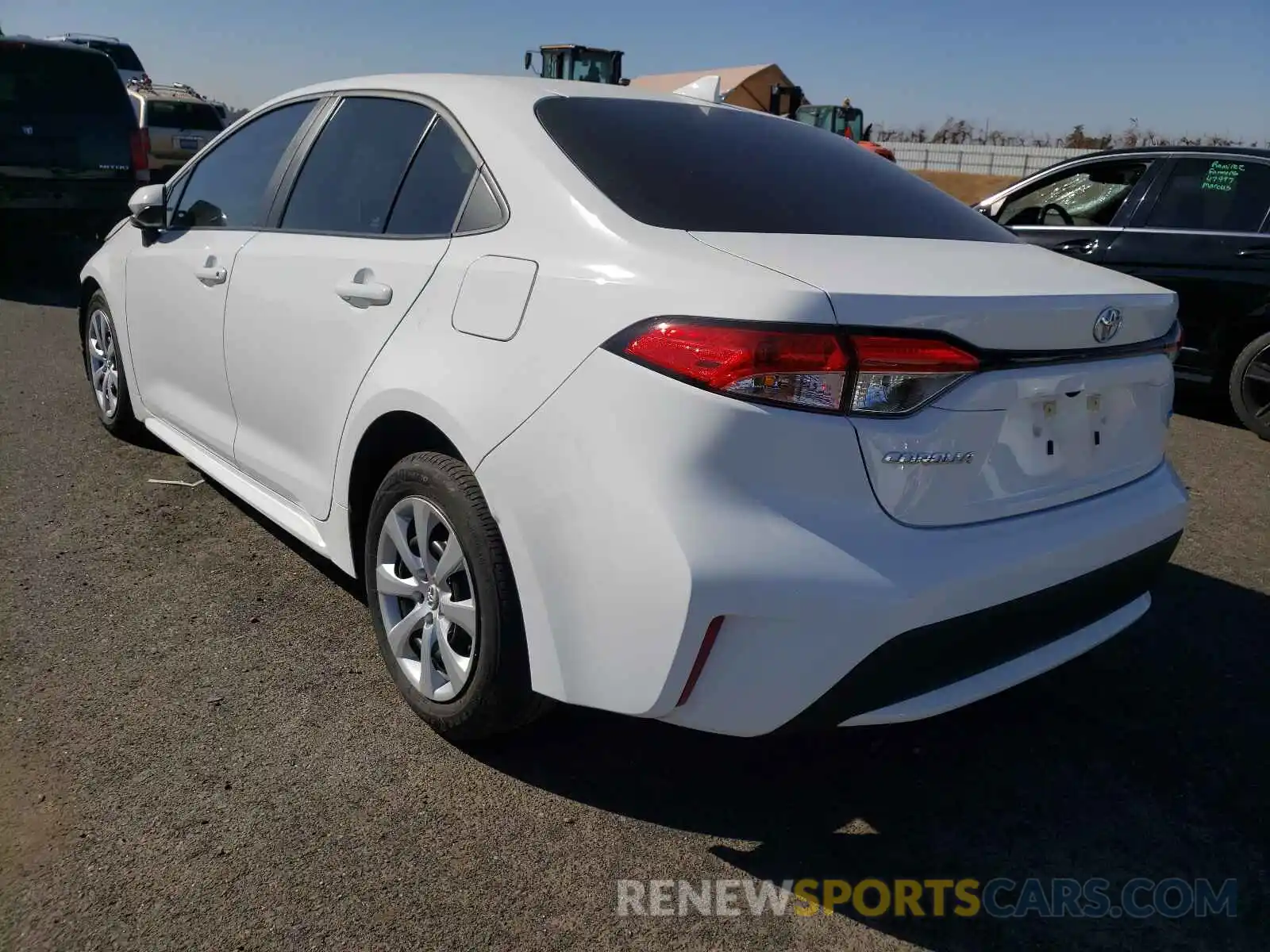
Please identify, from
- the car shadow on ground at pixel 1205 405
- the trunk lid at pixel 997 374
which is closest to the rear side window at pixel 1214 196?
the car shadow on ground at pixel 1205 405

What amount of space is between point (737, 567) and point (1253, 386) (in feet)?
17.5

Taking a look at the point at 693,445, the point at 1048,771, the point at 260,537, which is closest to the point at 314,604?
the point at 260,537

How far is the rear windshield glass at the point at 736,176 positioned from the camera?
2314 mm

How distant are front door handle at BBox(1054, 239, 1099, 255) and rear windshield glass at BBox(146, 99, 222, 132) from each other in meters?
14.4

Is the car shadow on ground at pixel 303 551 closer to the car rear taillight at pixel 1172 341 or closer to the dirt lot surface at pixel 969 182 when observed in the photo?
the car rear taillight at pixel 1172 341

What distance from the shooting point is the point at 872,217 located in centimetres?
253

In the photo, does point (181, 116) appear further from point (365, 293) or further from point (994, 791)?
point (994, 791)

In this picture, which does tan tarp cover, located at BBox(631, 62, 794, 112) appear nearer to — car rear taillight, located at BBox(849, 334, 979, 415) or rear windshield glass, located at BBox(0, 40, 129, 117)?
rear windshield glass, located at BBox(0, 40, 129, 117)

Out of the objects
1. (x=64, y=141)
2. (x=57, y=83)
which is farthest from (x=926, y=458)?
(x=57, y=83)

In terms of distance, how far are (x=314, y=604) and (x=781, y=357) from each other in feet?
6.76

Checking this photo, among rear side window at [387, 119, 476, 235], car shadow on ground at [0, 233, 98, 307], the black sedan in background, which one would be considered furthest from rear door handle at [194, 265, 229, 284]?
car shadow on ground at [0, 233, 98, 307]

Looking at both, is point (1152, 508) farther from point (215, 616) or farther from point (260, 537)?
point (260, 537)

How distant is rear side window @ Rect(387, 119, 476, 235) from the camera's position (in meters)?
2.57

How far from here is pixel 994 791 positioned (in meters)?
2.51
